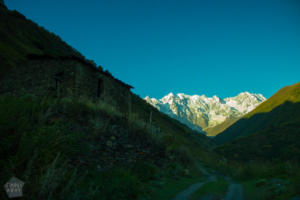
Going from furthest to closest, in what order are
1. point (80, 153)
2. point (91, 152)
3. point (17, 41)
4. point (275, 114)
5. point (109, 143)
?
point (275, 114)
point (17, 41)
point (109, 143)
point (91, 152)
point (80, 153)

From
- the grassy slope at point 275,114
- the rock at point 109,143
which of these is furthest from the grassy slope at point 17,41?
the grassy slope at point 275,114

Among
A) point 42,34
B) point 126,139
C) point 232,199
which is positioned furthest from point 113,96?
point 42,34

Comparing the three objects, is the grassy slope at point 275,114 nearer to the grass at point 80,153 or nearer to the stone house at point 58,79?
the stone house at point 58,79

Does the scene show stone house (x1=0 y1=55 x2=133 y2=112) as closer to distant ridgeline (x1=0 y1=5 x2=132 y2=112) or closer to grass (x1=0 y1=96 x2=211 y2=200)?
distant ridgeline (x1=0 y1=5 x2=132 y2=112)

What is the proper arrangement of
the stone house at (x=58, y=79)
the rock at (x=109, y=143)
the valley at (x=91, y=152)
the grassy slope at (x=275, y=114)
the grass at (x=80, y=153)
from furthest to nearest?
the grassy slope at (x=275, y=114) < the stone house at (x=58, y=79) < the rock at (x=109, y=143) < the valley at (x=91, y=152) < the grass at (x=80, y=153)

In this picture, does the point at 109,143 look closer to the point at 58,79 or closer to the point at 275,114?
the point at 58,79

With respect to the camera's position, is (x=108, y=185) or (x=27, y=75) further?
(x=27, y=75)

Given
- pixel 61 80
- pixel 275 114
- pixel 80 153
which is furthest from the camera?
pixel 275 114

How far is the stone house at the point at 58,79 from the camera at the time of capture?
15.3 metres

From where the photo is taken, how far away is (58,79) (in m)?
15.6

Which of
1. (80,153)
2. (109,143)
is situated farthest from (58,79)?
(80,153)

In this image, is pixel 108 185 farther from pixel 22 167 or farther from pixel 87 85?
pixel 87 85

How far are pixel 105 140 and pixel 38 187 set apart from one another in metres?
4.57

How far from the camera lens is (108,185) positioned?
447 cm
